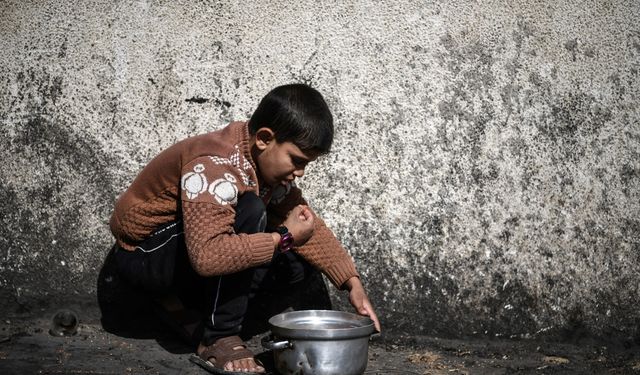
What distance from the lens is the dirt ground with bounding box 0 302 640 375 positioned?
220 centimetres

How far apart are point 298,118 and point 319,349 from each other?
2.19 ft

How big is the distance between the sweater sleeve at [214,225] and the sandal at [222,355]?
312mm

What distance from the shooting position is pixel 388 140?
258 cm

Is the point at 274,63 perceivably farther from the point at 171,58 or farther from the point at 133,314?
the point at 133,314

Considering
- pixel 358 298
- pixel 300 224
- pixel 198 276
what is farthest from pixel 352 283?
pixel 198 276

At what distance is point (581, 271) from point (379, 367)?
85 cm

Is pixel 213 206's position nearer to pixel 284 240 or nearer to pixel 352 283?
pixel 284 240

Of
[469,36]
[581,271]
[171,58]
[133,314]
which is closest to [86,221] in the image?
[133,314]

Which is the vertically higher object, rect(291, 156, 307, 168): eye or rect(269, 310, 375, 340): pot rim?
rect(291, 156, 307, 168): eye

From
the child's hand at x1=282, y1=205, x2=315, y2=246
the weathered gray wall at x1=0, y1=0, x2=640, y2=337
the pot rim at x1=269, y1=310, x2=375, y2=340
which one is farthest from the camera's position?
the weathered gray wall at x1=0, y1=0, x2=640, y2=337

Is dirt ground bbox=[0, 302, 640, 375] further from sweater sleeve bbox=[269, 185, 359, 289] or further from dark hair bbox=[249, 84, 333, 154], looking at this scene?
dark hair bbox=[249, 84, 333, 154]

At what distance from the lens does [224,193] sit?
6.58ft

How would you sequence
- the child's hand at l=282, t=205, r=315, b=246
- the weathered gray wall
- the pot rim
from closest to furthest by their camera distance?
the pot rim → the child's hand at l=282, t=205, r=315, b=246 → the weathered gray wall

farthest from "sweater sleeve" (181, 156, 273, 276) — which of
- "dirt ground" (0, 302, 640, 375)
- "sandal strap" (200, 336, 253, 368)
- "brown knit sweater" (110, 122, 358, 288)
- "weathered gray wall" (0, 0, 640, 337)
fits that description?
"weathered gray wall" (0, 0, 640, 337)
